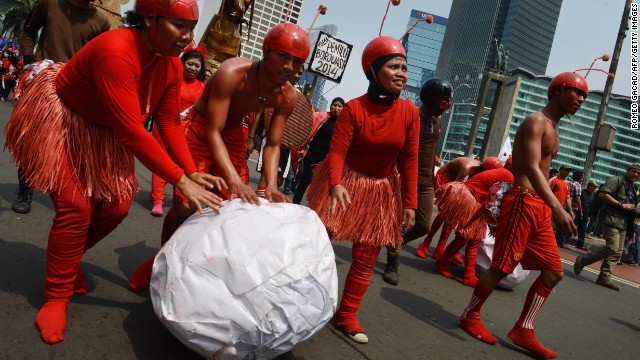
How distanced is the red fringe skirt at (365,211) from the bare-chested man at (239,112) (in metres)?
0.50

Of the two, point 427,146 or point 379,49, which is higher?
point 379,49

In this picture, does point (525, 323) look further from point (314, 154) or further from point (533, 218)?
point (314, 154)

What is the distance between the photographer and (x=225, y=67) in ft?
8.84

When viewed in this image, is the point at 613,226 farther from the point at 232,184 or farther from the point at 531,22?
the point at 531,22

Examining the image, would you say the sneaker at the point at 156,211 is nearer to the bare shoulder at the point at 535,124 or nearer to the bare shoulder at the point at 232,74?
the bare shoulder at the point at 232,74

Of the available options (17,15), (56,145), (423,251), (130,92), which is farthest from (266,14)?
(130,92)

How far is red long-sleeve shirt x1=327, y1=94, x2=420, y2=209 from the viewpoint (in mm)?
3020

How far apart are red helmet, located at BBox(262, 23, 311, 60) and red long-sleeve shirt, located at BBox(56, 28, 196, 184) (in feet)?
1.75

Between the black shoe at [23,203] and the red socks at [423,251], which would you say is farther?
the red socks at [423,251]

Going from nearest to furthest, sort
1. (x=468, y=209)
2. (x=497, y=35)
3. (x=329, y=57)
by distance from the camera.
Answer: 1. (x=468, y=209)
2. (x=329, y=57)
3. (x=497, y=35)

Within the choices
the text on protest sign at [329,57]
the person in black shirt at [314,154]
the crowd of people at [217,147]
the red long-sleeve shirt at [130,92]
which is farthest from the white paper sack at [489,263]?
the text on protest sign at [329,57]

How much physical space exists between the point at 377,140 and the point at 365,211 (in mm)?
482

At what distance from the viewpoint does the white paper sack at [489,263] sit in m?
5.20

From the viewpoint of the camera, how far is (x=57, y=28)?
370cm
